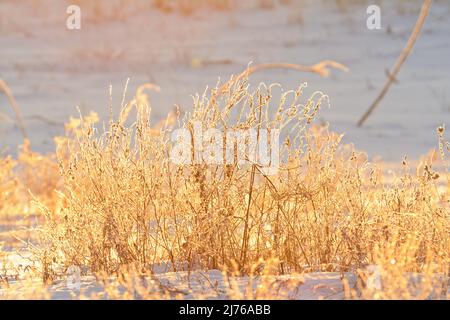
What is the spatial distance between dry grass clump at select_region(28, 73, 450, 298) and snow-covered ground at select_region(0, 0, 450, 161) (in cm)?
485

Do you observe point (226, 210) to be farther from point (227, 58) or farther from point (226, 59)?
point (227, 58)

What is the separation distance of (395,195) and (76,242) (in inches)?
52.9

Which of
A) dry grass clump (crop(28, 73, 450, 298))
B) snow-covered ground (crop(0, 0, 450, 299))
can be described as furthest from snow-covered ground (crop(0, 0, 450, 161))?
dry grass clump (crop(28, 73, 450, 298))

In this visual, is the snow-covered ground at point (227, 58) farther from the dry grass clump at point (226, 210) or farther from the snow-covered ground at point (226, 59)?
the dry grass clump at point (226, 210)

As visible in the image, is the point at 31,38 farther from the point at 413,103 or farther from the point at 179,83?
the point at 413,103

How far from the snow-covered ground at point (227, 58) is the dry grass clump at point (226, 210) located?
4853 millimetres

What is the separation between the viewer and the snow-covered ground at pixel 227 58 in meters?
11.6

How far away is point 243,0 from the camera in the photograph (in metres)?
17.8

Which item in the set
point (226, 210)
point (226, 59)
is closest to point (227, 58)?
point (226, 59)

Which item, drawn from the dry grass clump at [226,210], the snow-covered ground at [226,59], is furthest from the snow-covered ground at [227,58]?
the dry grass clump at [226,210]

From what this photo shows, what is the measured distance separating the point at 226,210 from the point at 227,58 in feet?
32.1
